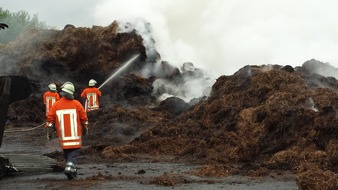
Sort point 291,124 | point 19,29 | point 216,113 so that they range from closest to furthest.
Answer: point 291,124
point 216,113
point 19,29

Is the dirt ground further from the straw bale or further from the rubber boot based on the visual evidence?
A: the straw bale

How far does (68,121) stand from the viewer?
884 centimetres

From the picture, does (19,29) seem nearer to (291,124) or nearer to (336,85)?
(336,85)

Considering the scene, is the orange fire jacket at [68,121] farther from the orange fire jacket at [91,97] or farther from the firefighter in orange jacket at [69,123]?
the orange fire jacket at [91,97]

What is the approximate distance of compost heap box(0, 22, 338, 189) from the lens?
10617 mm

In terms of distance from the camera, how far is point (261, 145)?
38.2ft

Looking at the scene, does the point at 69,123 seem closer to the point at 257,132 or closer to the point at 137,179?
the point at 137,179

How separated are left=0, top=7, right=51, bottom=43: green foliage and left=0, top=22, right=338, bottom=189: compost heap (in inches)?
1259

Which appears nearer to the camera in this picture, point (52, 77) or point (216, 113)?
point (216, 113)

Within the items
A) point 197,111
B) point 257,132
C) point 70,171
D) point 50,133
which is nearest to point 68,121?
point 70,171

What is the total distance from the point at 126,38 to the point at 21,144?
1310cm

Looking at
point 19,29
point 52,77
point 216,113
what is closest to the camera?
point 216,113

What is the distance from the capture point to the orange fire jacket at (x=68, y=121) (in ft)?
28.9

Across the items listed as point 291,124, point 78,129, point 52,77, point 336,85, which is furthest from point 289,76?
point 52,77
